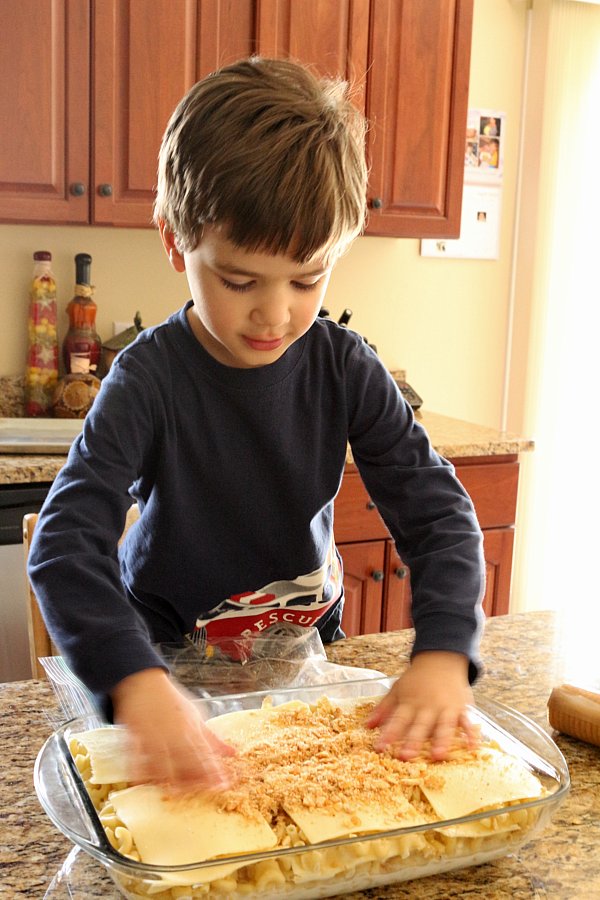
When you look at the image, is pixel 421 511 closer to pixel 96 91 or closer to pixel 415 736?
pixel 415 736

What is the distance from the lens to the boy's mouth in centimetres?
97

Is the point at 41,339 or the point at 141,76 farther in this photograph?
the point at 41,339

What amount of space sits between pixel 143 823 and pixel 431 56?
7.97 feet

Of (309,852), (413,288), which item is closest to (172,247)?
(309,852)

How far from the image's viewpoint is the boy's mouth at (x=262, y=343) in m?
0.97

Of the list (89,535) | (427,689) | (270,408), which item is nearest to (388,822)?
(427,689)

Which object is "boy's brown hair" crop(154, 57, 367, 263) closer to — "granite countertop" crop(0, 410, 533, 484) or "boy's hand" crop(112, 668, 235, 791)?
"boy's hand" crop(112, 668, 235, 791)

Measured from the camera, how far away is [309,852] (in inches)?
24.4

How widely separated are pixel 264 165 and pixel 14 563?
4.79 ft

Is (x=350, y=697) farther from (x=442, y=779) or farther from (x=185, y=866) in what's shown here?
(x=185, y=866)

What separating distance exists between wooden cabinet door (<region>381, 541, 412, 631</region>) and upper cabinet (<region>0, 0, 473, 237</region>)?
945 millimetres

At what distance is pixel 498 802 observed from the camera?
0.69 metres

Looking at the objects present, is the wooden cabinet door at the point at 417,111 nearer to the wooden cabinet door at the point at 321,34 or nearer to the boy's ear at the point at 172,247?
the wooden cabinet door at the point at 321,34

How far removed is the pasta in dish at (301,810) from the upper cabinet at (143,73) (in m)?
1.81
